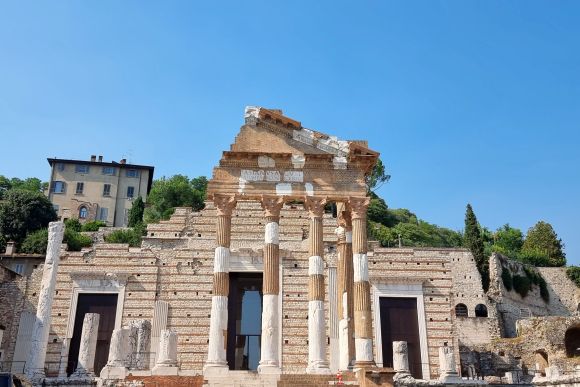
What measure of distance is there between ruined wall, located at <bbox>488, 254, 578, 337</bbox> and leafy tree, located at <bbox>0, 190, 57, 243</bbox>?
39.3m

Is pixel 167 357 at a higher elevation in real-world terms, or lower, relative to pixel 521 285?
lower

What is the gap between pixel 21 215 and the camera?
156 ft

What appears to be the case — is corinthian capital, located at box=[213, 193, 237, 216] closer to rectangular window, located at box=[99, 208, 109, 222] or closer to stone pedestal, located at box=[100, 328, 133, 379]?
stone pedestal, located at box=[100, 328, 133, 379]

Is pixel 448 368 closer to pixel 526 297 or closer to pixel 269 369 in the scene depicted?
pixel 269 369

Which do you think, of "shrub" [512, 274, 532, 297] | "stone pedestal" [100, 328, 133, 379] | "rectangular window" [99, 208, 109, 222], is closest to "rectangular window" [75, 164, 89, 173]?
"rectangular window" [99, 208, 109, 222]

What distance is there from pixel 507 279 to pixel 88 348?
37.5 metres

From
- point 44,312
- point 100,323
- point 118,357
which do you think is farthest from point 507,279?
point 44,312

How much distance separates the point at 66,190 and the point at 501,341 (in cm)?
4456

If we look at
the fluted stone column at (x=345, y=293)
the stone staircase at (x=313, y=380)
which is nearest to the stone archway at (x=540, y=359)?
the fluted stone column at (x=345, y=293)

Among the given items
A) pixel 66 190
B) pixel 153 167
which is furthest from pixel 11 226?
pixel 153 167

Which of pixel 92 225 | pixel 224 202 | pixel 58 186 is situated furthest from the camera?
pixel 58 186

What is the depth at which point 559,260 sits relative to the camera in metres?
61.5

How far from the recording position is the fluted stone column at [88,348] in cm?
2036

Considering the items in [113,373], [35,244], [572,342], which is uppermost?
[35,244]
